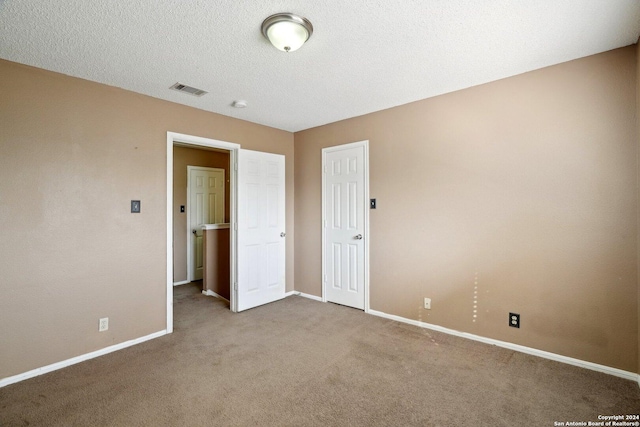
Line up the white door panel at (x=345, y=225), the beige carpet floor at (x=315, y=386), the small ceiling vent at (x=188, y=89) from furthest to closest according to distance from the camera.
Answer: the white door panel at (x=345, y=225) → the small ceiling vent at (x=188, y=89) → the beige carpet floor at (x=315, y=386)

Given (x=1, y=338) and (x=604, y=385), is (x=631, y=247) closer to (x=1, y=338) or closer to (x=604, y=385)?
(x=604, y=385)

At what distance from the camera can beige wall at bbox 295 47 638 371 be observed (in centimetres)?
231

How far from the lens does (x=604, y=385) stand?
2.20 meters

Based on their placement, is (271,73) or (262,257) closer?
(271,73)

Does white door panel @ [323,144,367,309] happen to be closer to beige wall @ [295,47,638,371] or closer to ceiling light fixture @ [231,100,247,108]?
beige wall @ [295,47,638,371]

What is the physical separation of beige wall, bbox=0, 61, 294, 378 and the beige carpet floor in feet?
1.08

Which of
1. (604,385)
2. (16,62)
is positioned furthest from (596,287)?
(16,62)

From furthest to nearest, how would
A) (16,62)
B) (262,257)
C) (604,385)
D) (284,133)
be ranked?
(284,133) → (262,257) → (16,62) → (604,385)

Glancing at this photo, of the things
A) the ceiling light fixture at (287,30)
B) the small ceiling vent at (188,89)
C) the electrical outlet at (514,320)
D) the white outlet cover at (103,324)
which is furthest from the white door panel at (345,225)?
the white outlet cover at (103,324)

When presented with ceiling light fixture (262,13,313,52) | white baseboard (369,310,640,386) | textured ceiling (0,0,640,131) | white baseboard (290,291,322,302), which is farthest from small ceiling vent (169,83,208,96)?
white baseboard (369,310,640,386)

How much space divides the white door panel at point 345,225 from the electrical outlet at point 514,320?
1626 millimetres

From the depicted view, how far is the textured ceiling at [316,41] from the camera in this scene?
1.79 m

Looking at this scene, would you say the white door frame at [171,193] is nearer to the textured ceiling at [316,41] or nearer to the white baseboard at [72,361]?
the white baseboard at [72,361]

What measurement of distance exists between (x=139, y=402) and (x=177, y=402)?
26 centimetres
